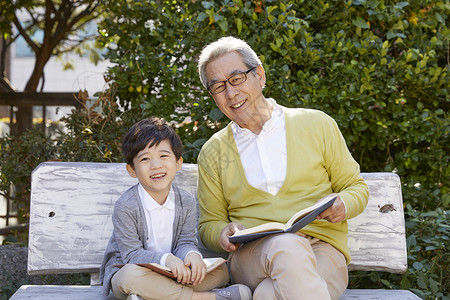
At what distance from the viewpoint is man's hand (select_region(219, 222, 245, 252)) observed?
243cm

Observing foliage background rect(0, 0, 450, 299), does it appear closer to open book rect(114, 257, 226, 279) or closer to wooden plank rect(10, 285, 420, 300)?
wooden plank rect(10, 285, 420, 300)

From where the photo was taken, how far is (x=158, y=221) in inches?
96.6

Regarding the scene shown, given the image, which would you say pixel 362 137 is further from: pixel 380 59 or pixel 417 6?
pixel 417 6

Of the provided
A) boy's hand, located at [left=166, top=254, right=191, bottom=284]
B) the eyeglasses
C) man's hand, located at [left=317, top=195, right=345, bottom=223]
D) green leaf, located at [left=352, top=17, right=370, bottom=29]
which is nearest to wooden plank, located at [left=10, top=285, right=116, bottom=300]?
boy's hand, located at [left=166, top=254, right=191, bottom=284]

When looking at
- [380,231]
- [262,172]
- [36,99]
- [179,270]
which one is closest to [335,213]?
[262,172]

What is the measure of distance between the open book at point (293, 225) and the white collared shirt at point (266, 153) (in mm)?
389

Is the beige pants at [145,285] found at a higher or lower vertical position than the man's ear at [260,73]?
lower

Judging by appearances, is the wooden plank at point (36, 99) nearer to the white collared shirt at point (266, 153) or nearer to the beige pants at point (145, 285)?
the white collared shirt at point (266, 153)

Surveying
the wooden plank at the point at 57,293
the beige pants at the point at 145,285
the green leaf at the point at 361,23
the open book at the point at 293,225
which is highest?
the green leaf at the point at 361,23

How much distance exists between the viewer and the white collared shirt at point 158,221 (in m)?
2.43

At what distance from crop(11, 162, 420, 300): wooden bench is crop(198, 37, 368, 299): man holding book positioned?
0.76ft

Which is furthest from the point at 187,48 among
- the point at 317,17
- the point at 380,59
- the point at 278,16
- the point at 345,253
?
the point at 345,253

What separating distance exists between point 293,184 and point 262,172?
160 millimetres

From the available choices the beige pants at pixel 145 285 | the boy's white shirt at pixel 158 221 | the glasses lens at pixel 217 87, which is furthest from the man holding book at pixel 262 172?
the beige pants at pixel 145 285
